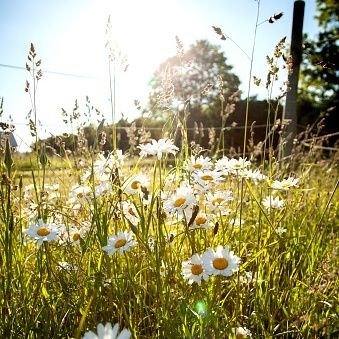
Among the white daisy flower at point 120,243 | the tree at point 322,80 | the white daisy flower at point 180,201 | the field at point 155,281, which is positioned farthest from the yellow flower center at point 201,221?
the tree at point 322,80

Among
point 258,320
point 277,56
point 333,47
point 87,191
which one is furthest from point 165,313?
point 333,47

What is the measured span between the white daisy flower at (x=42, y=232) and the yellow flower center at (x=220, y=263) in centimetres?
45

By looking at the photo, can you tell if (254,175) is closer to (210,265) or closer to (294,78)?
(210,265)

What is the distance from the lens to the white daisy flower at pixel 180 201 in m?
1.15

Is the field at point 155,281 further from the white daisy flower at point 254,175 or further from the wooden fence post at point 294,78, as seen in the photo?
the wooden fence post at point 294,78

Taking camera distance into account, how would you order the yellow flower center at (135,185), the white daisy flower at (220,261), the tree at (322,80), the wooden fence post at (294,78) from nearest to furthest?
the white daisy flower at (220,261), the yellow flower center at (135,185), the wooden fence post at (294,78), the tree at (322,80)

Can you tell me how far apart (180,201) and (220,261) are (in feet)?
0.71

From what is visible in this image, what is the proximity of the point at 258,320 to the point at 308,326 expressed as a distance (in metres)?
0.16

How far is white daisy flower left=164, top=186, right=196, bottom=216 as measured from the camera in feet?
3.78

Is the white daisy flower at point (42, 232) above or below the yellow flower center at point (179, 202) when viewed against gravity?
below

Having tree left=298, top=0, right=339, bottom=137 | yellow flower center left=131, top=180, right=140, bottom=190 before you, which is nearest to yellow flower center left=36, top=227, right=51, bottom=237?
yellow flower center left=131, top=180, right=140, bottom=190

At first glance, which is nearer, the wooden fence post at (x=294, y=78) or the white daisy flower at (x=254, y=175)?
the white daisy flower at (x=254, y=175)

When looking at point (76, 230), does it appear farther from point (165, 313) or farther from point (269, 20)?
point (269, 20)

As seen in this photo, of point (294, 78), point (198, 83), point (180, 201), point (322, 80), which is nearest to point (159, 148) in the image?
point (180, 201)
